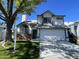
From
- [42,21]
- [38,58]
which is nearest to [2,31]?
[42,21]

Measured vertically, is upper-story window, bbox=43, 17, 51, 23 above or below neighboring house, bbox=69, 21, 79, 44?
above

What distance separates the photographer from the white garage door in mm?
33781

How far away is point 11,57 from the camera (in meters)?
17.3

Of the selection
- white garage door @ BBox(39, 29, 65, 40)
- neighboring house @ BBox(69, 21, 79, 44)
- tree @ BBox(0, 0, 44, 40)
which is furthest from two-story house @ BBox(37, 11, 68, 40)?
tree @ BBox(0, 0, 44, 40)

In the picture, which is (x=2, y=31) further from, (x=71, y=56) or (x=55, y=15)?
(x=71, y=56)

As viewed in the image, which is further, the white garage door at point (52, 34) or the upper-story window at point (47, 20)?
Answer: the upper-story window at point (47, 20)

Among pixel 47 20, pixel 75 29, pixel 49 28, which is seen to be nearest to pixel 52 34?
pixel 49 28

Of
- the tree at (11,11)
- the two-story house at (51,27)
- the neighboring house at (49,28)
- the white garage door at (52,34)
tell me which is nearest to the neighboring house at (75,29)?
the neighboring house at (49,28)

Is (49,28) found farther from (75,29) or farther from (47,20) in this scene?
(75,29)

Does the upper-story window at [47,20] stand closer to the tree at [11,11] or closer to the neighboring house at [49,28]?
the neighboring house at [49,28]

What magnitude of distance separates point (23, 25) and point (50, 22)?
555 cm

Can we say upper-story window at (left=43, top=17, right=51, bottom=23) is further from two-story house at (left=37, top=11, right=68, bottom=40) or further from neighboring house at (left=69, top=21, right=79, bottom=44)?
neighboring house at (left=69, top=21, right=79, bottom=44)

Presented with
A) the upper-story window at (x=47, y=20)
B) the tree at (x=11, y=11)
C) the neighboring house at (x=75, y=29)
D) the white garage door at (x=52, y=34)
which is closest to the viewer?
the tree at (x=11, y=11)

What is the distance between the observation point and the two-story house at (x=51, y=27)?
33844 millimetres
